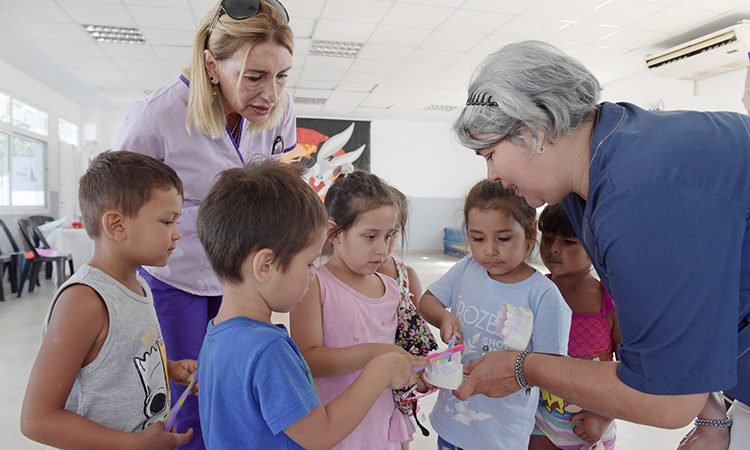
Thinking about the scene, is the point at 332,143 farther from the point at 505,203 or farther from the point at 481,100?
the point at 481,100

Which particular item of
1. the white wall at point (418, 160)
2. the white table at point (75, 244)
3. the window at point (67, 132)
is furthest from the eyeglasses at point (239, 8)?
the window at point (67, 132)

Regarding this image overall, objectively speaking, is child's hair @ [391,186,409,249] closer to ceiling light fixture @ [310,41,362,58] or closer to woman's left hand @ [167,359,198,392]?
woman's left hand @ [167,359,198,392]

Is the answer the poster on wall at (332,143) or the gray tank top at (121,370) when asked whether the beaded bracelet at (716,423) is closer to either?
the gray tank top at (121,370)

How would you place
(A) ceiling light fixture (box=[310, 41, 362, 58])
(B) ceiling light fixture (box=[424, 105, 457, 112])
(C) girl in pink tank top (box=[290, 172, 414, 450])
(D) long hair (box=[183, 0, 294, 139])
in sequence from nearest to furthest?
1. (C) girl in pink tank top (box=[290, 172, 414, 450])
2. (D) long hair (box=[183, 0, 294, 139])
3. (A) ceiling light fixture (box=[310, 41, 362, 58])
4. (B) ceiling light fixture (box=[424, 105, 457, 112])

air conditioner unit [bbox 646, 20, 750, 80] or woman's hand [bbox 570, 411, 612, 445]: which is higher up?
air conditioner unit [bbox 646, 20, 750, 80]

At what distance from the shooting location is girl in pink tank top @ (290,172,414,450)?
118 centimetres

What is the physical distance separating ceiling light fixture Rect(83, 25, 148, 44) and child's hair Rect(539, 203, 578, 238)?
231 inches

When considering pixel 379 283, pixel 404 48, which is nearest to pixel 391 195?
pixel 379 283

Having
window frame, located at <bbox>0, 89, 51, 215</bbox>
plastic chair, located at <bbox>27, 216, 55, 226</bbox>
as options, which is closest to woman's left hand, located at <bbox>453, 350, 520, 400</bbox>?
window frame, located at <bbox>0, 89, 51, 215</bbox>

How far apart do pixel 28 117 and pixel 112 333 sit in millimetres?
8851

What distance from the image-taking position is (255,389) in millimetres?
806

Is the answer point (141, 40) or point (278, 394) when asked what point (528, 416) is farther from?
point (141, 40)

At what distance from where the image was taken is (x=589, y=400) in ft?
2.94

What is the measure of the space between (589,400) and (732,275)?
0.33 metres
